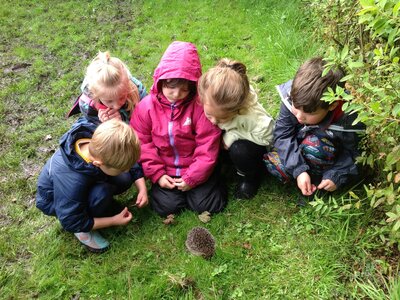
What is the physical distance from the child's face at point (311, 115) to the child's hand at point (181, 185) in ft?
3.57

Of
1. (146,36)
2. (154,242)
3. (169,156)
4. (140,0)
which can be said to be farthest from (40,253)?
(140,0)

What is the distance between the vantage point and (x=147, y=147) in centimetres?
325

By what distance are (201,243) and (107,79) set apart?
1.52 m

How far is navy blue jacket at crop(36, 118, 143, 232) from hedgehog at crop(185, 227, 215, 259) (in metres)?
0.77

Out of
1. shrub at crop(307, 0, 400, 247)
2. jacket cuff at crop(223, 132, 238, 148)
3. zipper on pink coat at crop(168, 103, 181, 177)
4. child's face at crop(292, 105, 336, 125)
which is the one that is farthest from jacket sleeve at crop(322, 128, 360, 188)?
zipper on pink coat at crop(168, 103, 181, 177)

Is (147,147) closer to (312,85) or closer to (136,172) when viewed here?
(136,172)

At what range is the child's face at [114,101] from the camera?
3.15m

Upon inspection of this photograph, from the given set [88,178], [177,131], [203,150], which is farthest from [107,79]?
[203,150]

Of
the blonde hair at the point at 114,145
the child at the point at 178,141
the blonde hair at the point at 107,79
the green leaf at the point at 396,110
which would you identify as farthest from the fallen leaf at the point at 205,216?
the green leaf at the point at 396,110

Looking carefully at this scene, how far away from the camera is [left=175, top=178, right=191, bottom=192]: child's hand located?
3.17 meters

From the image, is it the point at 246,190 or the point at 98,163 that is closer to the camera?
the point at 98,163

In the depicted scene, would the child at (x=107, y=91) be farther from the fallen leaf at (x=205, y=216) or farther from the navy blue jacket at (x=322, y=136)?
the navy blue jacket at (x=322, y=136)

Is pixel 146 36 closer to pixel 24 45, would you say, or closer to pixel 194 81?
pixel 24 45

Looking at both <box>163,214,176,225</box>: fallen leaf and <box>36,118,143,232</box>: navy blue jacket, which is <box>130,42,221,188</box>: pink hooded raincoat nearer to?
<box>163,214,176,225</box>: fallen leaf
